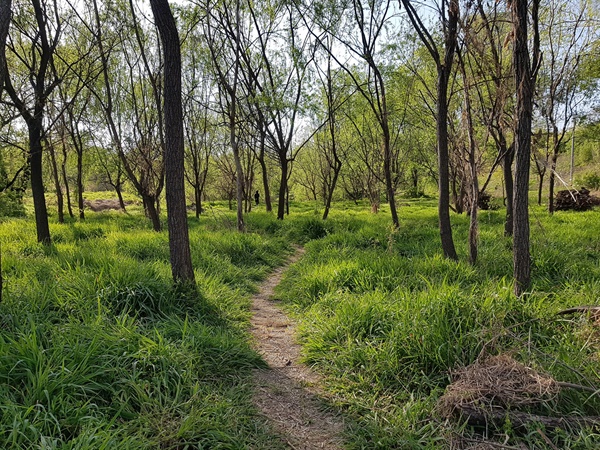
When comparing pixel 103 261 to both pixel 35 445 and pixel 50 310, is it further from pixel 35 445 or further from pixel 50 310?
pixel 35 445

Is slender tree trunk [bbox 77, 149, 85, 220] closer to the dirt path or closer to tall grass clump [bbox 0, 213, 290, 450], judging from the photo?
tall grass clump [bbox 0, 213, 290, 450]

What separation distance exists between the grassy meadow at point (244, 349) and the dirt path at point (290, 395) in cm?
13

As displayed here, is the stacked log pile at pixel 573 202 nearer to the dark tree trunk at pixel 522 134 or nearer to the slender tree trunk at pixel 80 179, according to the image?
the dark tree trunk at pixel 522 134

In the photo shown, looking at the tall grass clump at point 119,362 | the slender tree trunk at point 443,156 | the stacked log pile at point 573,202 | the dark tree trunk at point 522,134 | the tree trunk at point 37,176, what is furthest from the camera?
the stacked log pile at point 573,202

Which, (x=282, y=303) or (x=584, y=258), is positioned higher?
(x=584, y=258)

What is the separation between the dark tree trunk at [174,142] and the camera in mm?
4094

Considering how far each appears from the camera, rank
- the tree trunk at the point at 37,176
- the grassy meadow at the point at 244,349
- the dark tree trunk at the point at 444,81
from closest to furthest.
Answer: the grassy meadow at the point at 244,349 < the dark tree trunk at the point at 444,81 < the tree trunk at the point at 37,176

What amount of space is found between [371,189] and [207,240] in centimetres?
1155

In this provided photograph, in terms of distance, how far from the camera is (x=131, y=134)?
12.5m

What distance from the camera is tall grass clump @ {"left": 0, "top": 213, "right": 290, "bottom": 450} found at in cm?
204

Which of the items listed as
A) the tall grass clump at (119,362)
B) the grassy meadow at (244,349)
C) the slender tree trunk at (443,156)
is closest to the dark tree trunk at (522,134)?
the grassy meadow at (244,349)

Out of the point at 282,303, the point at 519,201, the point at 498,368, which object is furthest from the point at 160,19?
the point at 498,368

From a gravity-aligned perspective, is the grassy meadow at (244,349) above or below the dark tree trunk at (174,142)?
below

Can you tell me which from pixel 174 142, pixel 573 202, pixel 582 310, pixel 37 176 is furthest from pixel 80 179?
pixel 573 202
